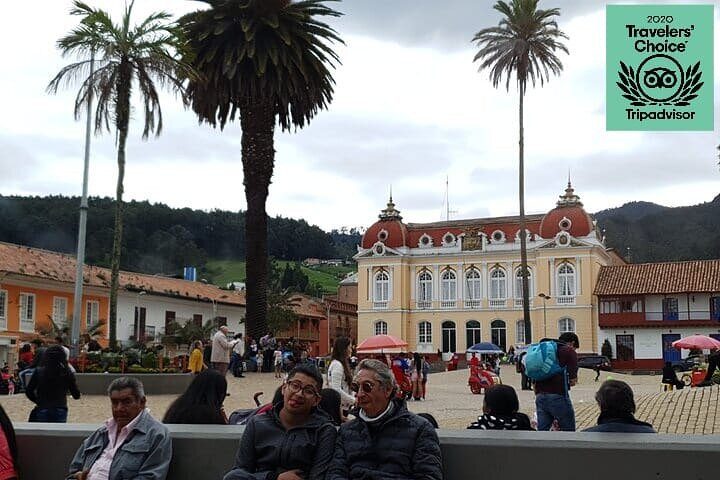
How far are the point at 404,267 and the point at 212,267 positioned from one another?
52430 millimetres

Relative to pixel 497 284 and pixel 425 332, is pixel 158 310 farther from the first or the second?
pixel 497 284

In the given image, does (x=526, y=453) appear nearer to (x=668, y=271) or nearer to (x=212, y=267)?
(x=668, y=271)

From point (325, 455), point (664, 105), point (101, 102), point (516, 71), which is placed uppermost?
point (516, 71)

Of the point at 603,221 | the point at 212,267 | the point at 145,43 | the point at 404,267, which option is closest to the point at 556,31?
the point at 145,43

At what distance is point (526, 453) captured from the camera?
4.58 meters

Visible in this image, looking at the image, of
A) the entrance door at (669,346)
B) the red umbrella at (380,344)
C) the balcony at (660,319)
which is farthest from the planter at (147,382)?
the balcony at (660,319)

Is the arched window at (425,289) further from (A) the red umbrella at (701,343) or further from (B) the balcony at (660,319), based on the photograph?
(A) the red umbrella at (701,343)

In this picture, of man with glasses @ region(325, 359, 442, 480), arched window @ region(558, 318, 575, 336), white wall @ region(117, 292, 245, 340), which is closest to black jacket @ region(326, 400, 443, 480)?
man with glasses @ region(325, 359, 442, 480)

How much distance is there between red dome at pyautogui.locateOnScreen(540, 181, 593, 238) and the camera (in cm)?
5644

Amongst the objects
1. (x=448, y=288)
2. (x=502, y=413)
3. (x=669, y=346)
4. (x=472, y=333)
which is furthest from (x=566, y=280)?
(x=502, y=413)

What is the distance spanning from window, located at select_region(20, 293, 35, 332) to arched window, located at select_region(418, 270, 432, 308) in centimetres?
3118

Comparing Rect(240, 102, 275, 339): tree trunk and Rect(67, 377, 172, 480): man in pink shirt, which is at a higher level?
Rect(240, 102, 275, 339): tree trunk

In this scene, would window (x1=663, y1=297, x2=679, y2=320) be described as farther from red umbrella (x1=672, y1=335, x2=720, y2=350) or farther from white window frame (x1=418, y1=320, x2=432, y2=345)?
red umbrella (x1=672, y1=335, x2=720, y2=350)

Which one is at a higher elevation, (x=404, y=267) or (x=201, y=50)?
(x=201, y=50)
